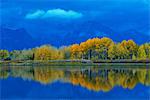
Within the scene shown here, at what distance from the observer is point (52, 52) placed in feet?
219

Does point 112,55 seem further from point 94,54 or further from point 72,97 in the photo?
point 72,97

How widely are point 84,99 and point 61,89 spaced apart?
379 centimetres

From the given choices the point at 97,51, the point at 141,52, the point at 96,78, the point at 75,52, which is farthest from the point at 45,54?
the point at 96,78

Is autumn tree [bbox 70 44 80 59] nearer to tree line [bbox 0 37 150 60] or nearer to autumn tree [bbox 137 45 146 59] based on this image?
tree line [bbox 0 37 150 60]

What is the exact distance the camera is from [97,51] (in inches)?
2549

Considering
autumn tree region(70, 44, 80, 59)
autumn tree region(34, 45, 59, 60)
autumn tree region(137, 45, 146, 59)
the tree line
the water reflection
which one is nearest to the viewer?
the water reflection

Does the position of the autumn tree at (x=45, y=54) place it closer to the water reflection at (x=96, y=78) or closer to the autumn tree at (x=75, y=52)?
the autumn tree at (x=75, y=52)

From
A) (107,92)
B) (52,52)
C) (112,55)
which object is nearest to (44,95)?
(107,92)

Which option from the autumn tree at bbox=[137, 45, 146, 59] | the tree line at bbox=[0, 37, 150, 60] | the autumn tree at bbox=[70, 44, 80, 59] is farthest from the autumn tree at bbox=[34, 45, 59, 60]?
the autumn tree at bbox=[137, 45, 146, 59]

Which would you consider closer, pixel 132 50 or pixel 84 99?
pixel 84 99

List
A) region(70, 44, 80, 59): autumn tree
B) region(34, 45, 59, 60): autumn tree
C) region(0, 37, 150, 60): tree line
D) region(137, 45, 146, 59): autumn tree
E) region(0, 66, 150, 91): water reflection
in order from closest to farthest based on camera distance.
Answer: region(0, 66, 150, 91): water reflection → region(137, 45, 146, 59): autumn tree → region(0, 37, 150, 60): tree line → region(34, 45, 59, 60): autumn tree → region(70, 44, 80, 59): autumn tree

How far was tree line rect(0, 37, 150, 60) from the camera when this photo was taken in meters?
61.5

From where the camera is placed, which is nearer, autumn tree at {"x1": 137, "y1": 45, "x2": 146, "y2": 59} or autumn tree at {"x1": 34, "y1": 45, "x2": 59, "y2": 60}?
autumn tree at {"x1": 137, "y1": 45, "x2": 146, "y2": 59}

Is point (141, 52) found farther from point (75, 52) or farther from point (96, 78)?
point (96, 78)
